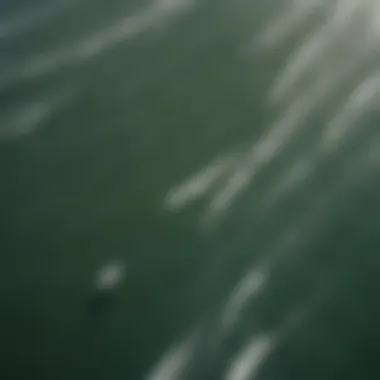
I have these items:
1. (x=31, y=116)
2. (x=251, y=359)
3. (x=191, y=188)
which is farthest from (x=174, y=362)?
(x=31, y=116)

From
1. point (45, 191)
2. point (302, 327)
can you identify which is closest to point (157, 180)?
point (45, 191)

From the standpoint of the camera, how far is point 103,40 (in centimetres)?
78

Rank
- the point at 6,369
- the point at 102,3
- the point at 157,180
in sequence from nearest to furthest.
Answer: the point at 6,369
the point at 157,180
the point at 102,3

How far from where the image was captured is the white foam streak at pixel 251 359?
1.96ft

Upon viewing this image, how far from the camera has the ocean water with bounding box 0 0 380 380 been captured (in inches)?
24.0

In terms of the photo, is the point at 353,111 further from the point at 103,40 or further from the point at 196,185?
the point at 103,40

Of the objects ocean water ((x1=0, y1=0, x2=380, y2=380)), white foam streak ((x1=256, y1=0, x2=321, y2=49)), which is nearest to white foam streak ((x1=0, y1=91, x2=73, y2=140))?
ocean water ((x1=0, y1=0, x2=380, y2=380))

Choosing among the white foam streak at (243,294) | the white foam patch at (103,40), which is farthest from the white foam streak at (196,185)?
the white foam patch at (103,40)

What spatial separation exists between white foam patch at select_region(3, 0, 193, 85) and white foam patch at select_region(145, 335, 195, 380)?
38cm

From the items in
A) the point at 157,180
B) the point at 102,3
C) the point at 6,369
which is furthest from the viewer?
the point at 102,3

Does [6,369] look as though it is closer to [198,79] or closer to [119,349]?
[119,349]

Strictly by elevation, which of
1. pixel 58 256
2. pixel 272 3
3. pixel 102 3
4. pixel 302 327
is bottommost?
pixel 302 327

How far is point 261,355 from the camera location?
61 cm

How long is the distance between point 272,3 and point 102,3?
0.23 m
